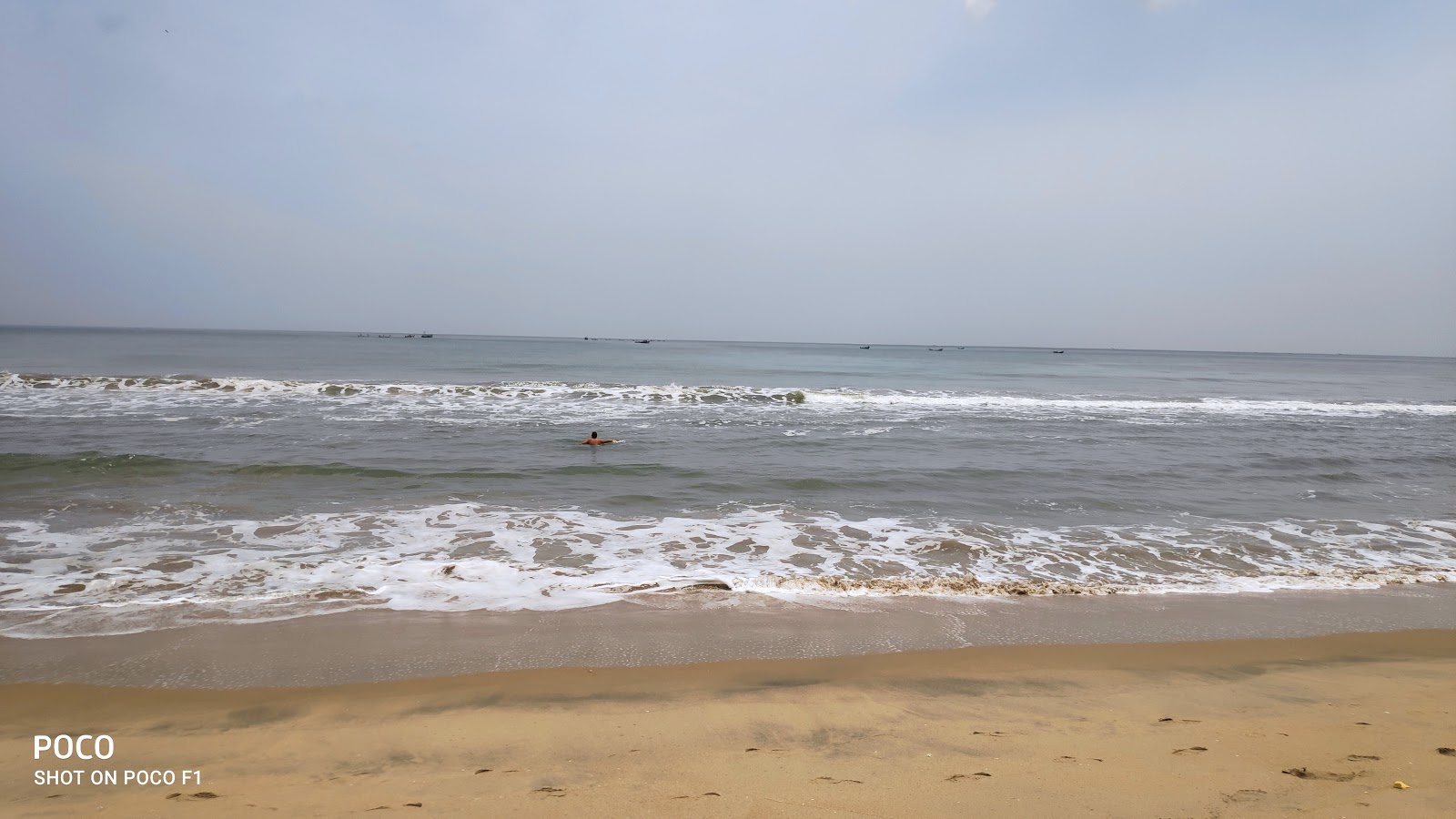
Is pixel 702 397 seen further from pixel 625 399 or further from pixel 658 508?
pixel 658 508

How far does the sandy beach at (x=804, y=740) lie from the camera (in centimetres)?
314

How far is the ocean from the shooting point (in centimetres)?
661

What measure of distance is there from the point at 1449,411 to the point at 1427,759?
34616 mm

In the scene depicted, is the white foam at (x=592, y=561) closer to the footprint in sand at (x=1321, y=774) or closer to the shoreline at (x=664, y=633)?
the shoreline at (x=664, y=633)

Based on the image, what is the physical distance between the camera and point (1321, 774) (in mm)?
3400

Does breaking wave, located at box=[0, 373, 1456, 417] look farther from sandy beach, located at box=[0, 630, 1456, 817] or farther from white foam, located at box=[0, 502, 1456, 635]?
sandy beach, located at box=[0, 630, 1456, 817]

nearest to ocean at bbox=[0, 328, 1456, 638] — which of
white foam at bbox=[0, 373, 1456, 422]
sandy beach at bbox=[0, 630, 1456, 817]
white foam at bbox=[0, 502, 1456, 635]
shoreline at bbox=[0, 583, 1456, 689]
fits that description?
white foam at bbox=[0, 502, 1456, 635]

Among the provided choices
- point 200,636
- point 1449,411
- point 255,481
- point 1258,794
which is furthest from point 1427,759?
point 1449,411

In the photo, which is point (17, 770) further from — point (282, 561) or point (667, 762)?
point (282, 561)

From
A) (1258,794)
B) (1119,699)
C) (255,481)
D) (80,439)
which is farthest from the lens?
(80,439)

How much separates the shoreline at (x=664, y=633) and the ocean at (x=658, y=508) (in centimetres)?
30

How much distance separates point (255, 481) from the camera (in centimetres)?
1091

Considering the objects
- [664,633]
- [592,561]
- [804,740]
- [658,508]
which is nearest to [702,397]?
[658,508]

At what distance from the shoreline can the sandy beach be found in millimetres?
208
